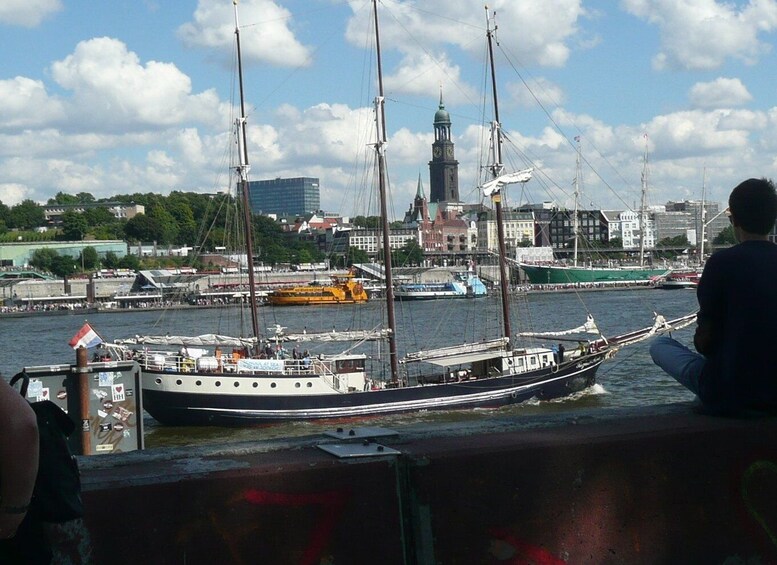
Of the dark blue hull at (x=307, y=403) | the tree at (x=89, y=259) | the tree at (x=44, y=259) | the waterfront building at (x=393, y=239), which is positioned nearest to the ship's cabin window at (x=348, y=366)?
the dark blue hull at (x=307, y=403)

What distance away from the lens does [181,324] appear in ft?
259

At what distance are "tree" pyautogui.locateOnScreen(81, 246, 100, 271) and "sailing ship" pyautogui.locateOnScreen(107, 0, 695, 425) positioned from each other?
107 meters

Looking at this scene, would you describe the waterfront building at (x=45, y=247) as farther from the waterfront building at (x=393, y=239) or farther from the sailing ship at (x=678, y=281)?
the sailing ship at (x=678, y=281)

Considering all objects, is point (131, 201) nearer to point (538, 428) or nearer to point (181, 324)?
point (181, 324)

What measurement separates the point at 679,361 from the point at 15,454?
256cm

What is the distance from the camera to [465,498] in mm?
3291

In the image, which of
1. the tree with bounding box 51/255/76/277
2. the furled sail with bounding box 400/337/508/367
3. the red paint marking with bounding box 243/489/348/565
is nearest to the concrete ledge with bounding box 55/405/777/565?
the red paint marking with bounding box 243/489/348/565

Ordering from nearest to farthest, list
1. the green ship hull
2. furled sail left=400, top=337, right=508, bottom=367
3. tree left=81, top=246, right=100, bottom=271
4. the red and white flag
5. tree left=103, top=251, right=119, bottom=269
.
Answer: the red and white flag
furled sail left=400, top=337, right=508, bottom=367
the green ship hull
tree left=81, top=246, right=100, bottom=271
tree left=103, top=251, right=119, bottom=269

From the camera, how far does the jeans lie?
12.7 ft

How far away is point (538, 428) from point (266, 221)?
180 metres

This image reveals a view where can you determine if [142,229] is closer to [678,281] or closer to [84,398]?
[678,281]

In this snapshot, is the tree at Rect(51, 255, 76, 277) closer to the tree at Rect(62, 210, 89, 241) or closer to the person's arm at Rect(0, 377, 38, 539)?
the tree at Rect(62, 210, 89, 241)

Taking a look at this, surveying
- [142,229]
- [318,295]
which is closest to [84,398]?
[318,295]

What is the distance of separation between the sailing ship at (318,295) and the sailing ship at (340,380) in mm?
72254
